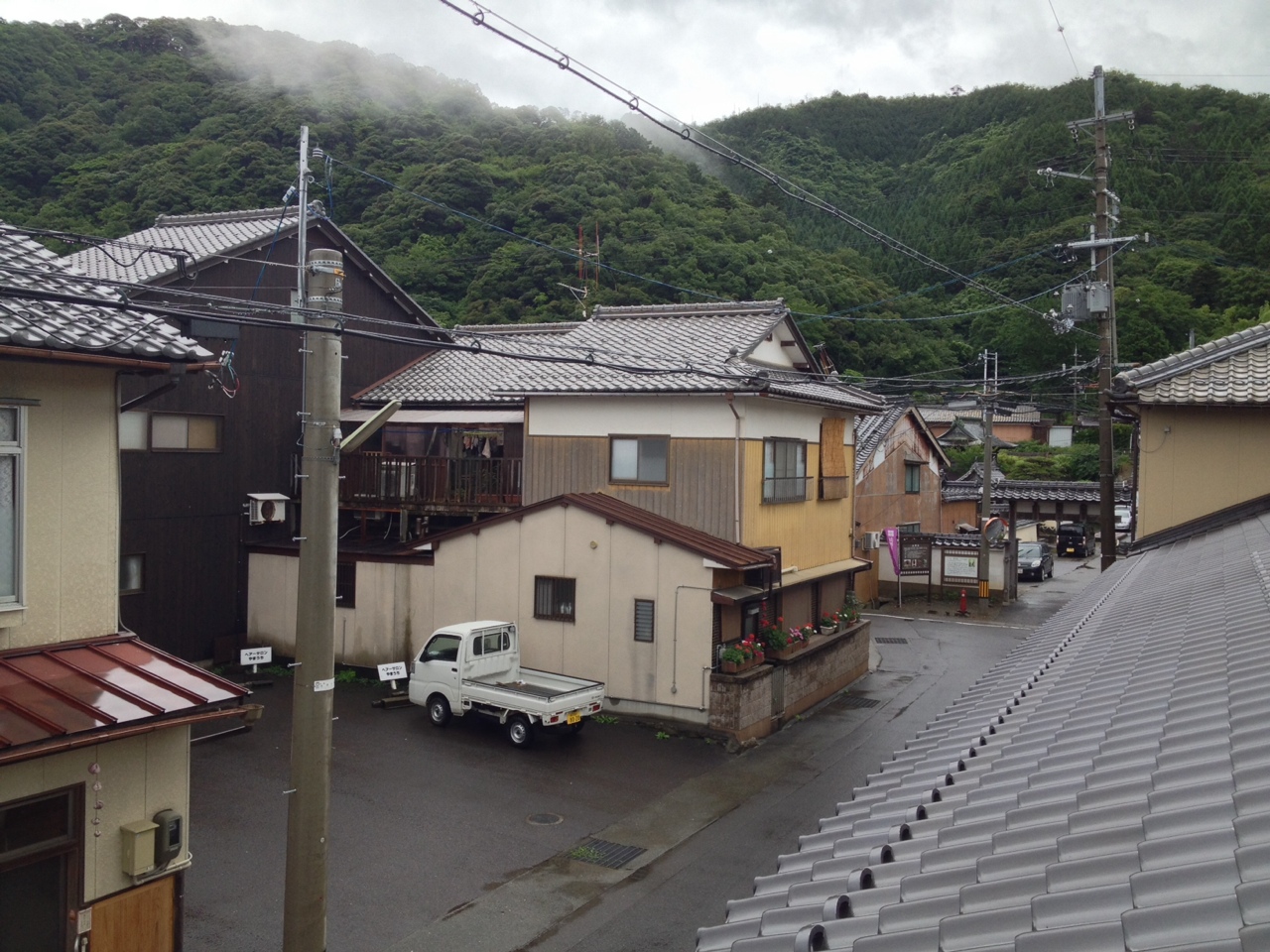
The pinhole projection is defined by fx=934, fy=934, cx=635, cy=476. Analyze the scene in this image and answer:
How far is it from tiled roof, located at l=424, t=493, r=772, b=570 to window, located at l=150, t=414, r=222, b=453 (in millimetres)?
5827

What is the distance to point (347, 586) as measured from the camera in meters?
20.6

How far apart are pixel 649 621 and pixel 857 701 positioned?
5.71 m

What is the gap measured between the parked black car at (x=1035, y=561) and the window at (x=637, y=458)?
78.3 feet

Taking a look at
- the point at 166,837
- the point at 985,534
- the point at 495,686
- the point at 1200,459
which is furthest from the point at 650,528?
the point at 985,534

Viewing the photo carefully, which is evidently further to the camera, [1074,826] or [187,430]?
[187,430]

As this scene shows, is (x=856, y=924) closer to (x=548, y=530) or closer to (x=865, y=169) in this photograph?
(x=548, y=530)

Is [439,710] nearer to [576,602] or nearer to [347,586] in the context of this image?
[576,602]

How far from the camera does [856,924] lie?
2.89 m

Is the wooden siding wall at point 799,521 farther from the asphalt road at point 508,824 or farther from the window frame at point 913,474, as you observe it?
the window frame at point 913,474

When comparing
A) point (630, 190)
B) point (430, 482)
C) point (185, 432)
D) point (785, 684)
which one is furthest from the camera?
point (630, 190)

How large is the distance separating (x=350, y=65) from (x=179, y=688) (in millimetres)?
68891

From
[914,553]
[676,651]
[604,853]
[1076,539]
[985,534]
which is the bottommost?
[604,853]

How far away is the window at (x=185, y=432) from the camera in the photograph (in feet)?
64.3

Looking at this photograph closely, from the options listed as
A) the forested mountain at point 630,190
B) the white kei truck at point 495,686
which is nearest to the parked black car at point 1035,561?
the forested mountain at point 630,190
